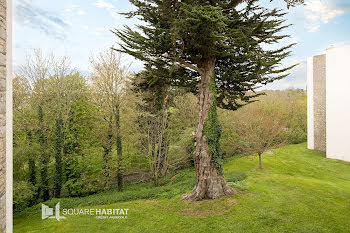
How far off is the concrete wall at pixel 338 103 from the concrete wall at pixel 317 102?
2925 millimetres

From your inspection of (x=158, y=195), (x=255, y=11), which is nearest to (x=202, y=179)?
(x=158, y=195)

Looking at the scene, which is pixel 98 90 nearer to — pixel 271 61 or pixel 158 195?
pixel 158 195

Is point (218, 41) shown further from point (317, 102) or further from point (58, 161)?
point (317, 102)

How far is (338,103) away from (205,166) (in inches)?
583

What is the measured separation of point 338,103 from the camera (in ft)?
52.0

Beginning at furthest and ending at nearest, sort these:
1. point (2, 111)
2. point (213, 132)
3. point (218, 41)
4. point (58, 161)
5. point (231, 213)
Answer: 1. point (58, 161)
2. point (213, 132)
3. point (218, 41)
4. point (231, 213)
5. point (2, 111)

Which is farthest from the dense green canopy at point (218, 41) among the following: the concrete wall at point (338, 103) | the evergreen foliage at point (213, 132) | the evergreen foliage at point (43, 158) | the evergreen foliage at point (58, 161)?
the concrete wall at point (338, 103)

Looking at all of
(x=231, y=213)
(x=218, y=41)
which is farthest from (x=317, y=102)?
(x=231, y=213)

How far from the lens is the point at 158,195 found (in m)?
9.20

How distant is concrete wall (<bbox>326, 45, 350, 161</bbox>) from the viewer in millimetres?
15391

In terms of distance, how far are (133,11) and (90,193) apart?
37.1ft

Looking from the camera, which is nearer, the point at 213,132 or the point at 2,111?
the point at 2,111

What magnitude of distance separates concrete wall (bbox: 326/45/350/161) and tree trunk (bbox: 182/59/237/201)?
13379 mm

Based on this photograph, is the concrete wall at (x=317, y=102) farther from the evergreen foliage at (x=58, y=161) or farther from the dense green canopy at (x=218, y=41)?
the evergreen foliage at (x=58, y=161)
